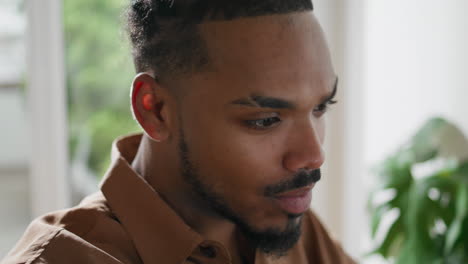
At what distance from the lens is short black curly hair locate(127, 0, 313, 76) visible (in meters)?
0.91

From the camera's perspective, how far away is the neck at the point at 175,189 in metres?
0.99

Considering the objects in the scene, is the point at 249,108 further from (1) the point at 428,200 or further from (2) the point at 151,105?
(1) the point at 428,200

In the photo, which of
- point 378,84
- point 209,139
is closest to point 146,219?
point 209,139

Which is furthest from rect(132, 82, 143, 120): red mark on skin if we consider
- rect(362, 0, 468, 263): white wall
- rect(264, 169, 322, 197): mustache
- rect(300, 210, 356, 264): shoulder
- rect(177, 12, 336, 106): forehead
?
rect(362, 0, 468, 263): white wall

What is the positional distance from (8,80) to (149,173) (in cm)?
133

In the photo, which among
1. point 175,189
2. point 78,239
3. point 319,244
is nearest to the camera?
point 78,239

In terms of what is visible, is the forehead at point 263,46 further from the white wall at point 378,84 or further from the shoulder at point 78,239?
the white wall at point 378,84

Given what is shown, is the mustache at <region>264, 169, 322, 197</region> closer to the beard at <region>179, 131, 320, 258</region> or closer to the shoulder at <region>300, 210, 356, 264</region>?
the beard at <region>179, 131, 320, 258</region>

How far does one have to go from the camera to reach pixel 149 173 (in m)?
1.01

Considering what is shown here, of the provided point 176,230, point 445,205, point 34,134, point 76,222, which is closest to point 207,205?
point 176,230

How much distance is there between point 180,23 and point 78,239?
14.2 inches

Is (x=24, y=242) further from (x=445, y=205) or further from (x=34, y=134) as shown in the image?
(x=445, y=205)

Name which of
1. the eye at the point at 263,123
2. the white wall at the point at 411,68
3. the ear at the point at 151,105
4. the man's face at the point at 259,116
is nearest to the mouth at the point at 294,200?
the man's face at the point at 259,116

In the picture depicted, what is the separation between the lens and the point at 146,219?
0.97 meters
